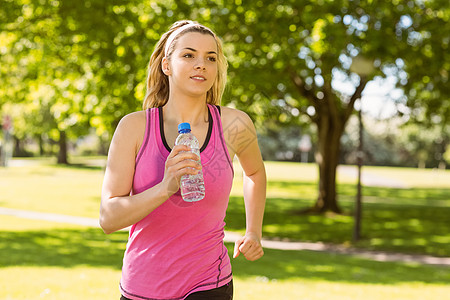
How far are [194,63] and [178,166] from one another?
50 centimetres

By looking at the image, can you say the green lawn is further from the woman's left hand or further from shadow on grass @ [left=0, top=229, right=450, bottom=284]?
the woman's left hand

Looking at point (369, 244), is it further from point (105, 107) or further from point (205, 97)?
point (205, 97)

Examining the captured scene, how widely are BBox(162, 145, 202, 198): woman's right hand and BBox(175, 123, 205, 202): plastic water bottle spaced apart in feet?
0.17

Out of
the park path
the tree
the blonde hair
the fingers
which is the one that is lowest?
the park path

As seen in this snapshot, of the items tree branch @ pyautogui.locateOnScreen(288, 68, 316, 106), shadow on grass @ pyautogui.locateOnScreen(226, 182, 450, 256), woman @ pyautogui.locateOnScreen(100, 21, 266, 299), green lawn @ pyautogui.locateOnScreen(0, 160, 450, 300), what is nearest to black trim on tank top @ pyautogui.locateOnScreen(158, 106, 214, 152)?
woman @ pyautogui.locateOnScreen(100, 21, 266, 299)

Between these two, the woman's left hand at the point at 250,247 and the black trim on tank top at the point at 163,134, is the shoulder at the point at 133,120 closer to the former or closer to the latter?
the black trim on tank top at the point at 163,134

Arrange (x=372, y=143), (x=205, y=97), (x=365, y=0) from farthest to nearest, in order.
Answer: (x=372, y=143)
(x=365, y=0)
(x=205, y=97)

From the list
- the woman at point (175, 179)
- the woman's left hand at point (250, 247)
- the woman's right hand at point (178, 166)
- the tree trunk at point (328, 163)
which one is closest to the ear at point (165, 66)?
the woman at point (175, 179)

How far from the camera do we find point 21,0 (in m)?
13.4

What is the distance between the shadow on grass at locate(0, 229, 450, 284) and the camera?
965 cm

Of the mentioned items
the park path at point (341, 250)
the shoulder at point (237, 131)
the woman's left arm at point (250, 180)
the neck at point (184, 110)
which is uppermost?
the neck at point (184, 110)

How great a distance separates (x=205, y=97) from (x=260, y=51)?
12.3 meters

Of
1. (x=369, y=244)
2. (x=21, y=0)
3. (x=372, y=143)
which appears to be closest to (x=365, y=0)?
(x=369, y=244)

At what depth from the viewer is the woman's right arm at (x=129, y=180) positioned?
79.2 inches
